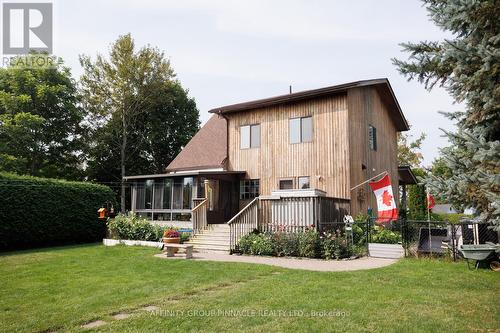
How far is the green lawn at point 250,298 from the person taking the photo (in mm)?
5469

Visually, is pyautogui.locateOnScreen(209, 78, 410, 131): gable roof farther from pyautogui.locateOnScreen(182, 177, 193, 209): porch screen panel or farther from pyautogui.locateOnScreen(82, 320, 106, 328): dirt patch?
pyautogui.locateOnScreen(82, 320, 106, 328): dirt patch

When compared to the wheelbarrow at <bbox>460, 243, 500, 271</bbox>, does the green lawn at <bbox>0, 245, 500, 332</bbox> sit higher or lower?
lower

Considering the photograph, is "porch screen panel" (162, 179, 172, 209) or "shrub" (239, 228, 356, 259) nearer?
"shrub" (239, 228, 356, 259)

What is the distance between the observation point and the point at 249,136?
66.7 feet

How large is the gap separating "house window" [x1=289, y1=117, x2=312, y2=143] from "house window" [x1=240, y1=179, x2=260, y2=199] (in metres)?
3.12

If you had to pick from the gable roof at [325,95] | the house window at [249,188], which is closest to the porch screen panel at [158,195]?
the house window at [249,188]

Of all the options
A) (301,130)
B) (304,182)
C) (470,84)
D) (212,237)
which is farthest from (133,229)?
(470,84)

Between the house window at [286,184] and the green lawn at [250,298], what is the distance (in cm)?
820

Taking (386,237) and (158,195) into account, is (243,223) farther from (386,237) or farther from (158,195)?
(158,195)

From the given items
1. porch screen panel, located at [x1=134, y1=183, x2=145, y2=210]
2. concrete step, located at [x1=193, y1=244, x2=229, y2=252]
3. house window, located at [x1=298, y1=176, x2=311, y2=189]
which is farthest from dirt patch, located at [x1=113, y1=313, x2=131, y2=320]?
porch screen panel, located at [x1=134, y1=183, x2=145, y2=210]

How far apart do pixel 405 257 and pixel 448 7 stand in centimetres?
917

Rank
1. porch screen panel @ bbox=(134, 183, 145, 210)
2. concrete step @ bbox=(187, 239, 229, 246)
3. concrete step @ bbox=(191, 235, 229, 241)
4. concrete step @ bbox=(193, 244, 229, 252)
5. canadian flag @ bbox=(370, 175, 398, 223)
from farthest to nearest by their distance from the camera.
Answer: porch screen panel @ bbox=(134, 183, 145, 210) → concrete step @ bbox=(191, 235, 229, 241) → concrete step @ bbox=(187, 239, 229, 246) → concrete step @ bbox=(193, 244, 229, 252) → canadian flag @ bbox=(370, 175, 398, 223)

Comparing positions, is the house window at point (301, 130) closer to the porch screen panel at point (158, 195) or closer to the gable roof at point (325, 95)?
the gable roof at point (325, 95)

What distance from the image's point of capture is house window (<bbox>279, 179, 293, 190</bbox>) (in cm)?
1848
